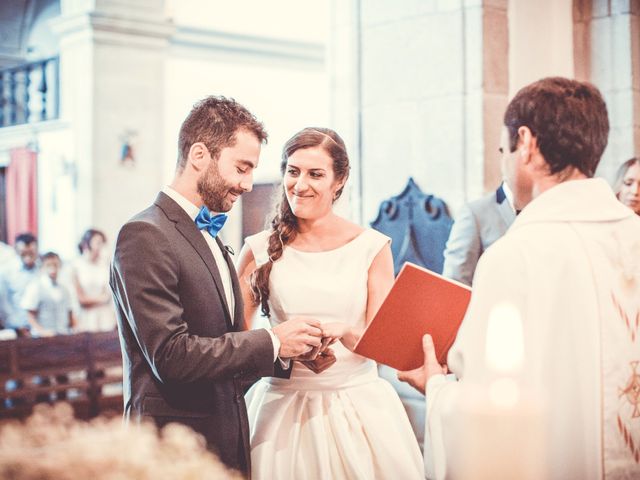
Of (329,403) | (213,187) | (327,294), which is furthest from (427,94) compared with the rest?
(213,187)

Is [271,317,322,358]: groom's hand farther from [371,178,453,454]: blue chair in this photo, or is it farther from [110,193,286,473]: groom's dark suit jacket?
[371,178,453,454]: blue chair

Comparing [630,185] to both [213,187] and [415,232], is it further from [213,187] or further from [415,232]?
[213,187]

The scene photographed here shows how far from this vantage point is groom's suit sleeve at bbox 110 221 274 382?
224cm

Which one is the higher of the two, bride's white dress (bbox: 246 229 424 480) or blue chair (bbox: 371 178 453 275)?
blue chair (bbox: 371 178 453 275)

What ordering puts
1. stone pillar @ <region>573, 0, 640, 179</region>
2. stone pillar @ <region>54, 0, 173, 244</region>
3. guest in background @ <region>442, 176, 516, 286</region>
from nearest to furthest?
1. guest in background @ <region>442, 176, 516, 286</region>
2. stone pillar @ <region>573, 0, 640, 179</region>
3. stone pillar @ <region>54, 0, 173, 244</region>

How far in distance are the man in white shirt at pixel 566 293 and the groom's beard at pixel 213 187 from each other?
3.05ft

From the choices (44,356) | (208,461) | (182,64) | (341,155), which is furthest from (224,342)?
(182,64)

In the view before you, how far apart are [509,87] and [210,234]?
2.48 m

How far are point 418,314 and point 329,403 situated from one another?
810mm

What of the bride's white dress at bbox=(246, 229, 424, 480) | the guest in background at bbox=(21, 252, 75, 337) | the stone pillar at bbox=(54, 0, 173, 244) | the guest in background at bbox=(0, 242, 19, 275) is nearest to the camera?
the bride's white dress at bbox=(246, 229, 424, 480)

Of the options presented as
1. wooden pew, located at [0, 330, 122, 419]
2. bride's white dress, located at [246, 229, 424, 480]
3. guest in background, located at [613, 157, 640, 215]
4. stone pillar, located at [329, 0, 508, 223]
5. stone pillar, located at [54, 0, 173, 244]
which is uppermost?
stone pillar, located at [54, 0, 173, 244]

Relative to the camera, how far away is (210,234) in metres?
2.55

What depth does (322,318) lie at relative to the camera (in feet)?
9.59

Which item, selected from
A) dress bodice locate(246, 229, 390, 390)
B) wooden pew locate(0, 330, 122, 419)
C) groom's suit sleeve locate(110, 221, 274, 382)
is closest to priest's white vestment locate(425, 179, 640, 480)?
groom's suit sleeve locate(110, 221, 274, 382)
